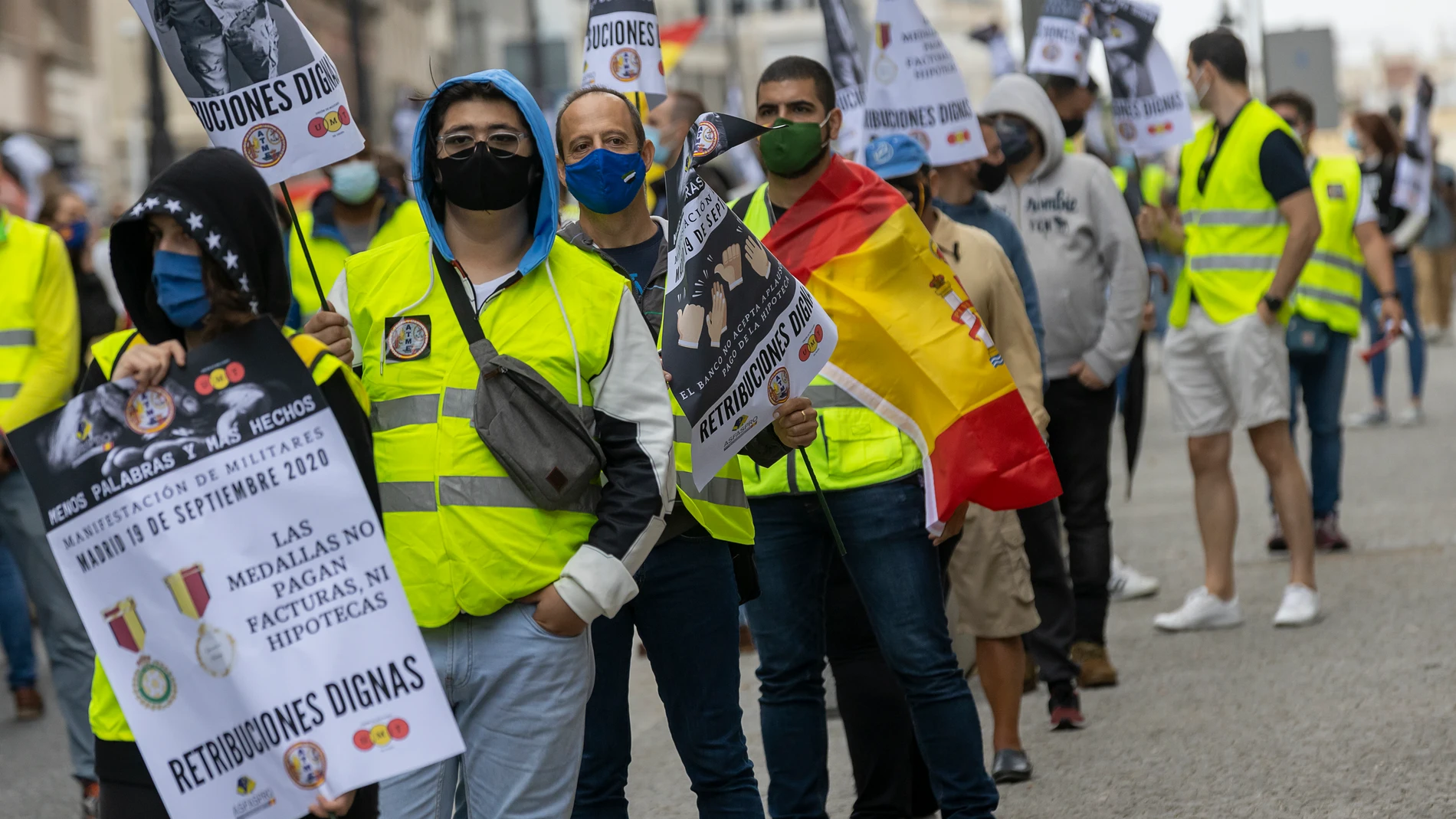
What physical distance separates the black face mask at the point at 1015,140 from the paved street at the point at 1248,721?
78.9 inches

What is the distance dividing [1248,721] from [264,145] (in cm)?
380

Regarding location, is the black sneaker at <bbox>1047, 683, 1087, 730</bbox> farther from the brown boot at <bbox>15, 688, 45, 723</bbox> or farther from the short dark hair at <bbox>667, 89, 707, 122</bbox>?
the brown boot at <bbox>15, 688, 45, 723</bbox>

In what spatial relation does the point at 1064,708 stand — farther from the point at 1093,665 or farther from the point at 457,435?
the point at 457,435

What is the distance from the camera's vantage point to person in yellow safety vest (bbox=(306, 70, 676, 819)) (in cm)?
363

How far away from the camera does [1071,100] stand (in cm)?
855

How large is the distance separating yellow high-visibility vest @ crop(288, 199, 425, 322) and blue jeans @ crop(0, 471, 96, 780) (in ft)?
4.51

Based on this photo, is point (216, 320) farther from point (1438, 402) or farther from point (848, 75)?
point (1438, 402)

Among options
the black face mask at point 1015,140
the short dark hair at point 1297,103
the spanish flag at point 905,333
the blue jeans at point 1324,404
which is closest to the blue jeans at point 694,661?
the spanish flag at point 905,333

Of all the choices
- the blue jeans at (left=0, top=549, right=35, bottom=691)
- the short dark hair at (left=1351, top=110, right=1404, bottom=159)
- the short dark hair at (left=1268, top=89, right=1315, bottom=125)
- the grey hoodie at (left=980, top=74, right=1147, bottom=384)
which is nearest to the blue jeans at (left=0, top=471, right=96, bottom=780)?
the blue jeans at (left=0, top=549, right=35, bottom=691)

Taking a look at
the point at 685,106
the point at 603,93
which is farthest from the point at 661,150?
the point at 603,93

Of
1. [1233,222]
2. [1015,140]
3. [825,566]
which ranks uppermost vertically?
[1015,140]

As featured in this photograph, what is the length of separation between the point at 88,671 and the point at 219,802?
3927mm

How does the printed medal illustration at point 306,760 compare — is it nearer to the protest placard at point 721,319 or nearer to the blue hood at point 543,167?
the blue hood at point 543,167

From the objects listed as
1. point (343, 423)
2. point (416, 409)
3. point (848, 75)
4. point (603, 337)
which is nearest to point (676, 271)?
point (603, 337)
